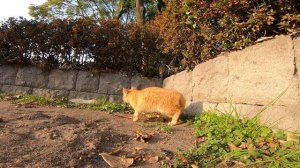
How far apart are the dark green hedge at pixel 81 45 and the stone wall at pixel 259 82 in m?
2.58

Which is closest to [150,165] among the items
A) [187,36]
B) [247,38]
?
[247,38]

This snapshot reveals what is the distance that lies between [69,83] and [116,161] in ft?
16.9

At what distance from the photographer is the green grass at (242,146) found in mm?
4016

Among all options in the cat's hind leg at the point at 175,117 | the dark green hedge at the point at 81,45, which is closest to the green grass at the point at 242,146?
the cat's hind leg at the point at 175,117

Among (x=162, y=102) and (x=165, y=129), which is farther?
(x=162, y=102)

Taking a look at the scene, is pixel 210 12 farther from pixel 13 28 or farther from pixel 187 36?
pixel 13 28

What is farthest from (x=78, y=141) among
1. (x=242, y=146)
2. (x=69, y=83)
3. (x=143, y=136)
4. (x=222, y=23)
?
(x=69, y=83)

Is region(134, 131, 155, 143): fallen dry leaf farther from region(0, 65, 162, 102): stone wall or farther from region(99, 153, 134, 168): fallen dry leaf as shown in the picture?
region(0, 65, 162, 102): stone wall

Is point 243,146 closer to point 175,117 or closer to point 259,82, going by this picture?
point 259,82

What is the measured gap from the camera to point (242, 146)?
4.42 meters

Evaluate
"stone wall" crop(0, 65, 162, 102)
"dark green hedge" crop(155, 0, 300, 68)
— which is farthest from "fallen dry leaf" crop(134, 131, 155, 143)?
"stone wall" crop(0, 65, 162, 102)

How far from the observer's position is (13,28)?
9.02 metres

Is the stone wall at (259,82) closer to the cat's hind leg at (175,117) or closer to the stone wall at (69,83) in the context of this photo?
the cat's hind leg at (175,117)

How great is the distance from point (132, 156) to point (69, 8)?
2235cm
